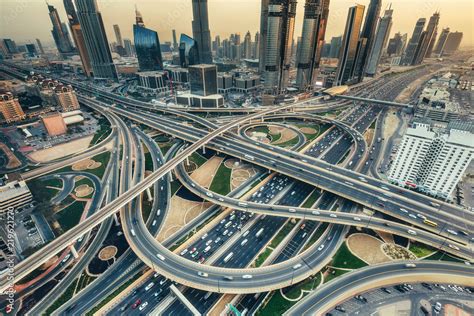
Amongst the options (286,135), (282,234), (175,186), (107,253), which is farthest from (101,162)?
(286,135)

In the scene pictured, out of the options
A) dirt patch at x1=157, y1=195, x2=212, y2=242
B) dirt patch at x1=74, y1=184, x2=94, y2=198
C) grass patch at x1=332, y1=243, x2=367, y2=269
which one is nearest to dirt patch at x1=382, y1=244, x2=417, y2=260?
grass patch at x1=332, y1=243, x2=367, y2=269

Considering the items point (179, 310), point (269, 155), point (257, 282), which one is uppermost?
point (269, 155)

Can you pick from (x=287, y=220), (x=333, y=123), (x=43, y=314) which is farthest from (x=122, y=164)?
(x=333, y=123)

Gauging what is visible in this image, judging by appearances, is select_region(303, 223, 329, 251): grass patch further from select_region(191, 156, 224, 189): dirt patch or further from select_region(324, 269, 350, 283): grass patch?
select_region(191, 156, 224, 189): dirt patch

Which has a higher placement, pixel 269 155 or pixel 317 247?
pixel 269 155

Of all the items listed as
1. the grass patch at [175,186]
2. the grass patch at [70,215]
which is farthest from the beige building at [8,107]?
the grass patch at [175,186]

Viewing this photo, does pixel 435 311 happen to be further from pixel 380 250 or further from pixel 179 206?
pixel 179 206

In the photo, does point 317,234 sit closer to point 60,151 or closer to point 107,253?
point 107,253
